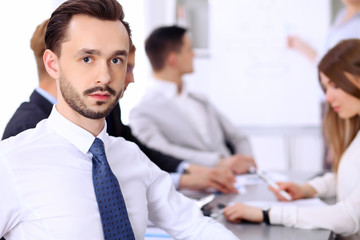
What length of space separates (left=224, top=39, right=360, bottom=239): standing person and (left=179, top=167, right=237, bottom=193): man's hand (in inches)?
8.0

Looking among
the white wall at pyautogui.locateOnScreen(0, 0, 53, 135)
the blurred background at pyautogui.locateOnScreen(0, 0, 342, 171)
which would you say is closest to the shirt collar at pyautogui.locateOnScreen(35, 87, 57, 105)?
the white wall at pyautogui.locateOnScreen(0, 0, 53, 135)

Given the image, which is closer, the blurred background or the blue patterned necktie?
the blue patterned necktie

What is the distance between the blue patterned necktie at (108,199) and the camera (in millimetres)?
898

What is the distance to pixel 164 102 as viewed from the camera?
265cm

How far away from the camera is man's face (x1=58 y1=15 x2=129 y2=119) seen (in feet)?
2.79

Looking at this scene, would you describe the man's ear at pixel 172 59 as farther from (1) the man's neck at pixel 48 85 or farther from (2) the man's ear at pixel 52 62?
(2) the man's ear at pixel 52 62

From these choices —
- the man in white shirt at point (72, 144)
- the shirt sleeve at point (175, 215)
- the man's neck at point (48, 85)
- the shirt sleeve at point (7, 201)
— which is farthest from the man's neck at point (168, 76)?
the shirt sleeve at point (7, 201)

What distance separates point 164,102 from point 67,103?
69.5 inches

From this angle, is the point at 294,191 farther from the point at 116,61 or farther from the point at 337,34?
the point at 337,34

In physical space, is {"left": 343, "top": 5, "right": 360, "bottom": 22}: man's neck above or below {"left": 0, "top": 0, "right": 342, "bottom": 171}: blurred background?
above

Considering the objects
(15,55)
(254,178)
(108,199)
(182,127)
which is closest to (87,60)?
(108,199)

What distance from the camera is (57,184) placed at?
86cm

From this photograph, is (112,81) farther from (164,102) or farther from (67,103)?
(164,102)

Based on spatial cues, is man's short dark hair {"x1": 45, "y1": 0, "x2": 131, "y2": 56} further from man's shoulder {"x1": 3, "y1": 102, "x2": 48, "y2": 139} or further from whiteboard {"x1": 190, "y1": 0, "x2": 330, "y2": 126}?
whiteboard {"x1": 190, "y1": 0, "x2": 330, "y2": 126}
